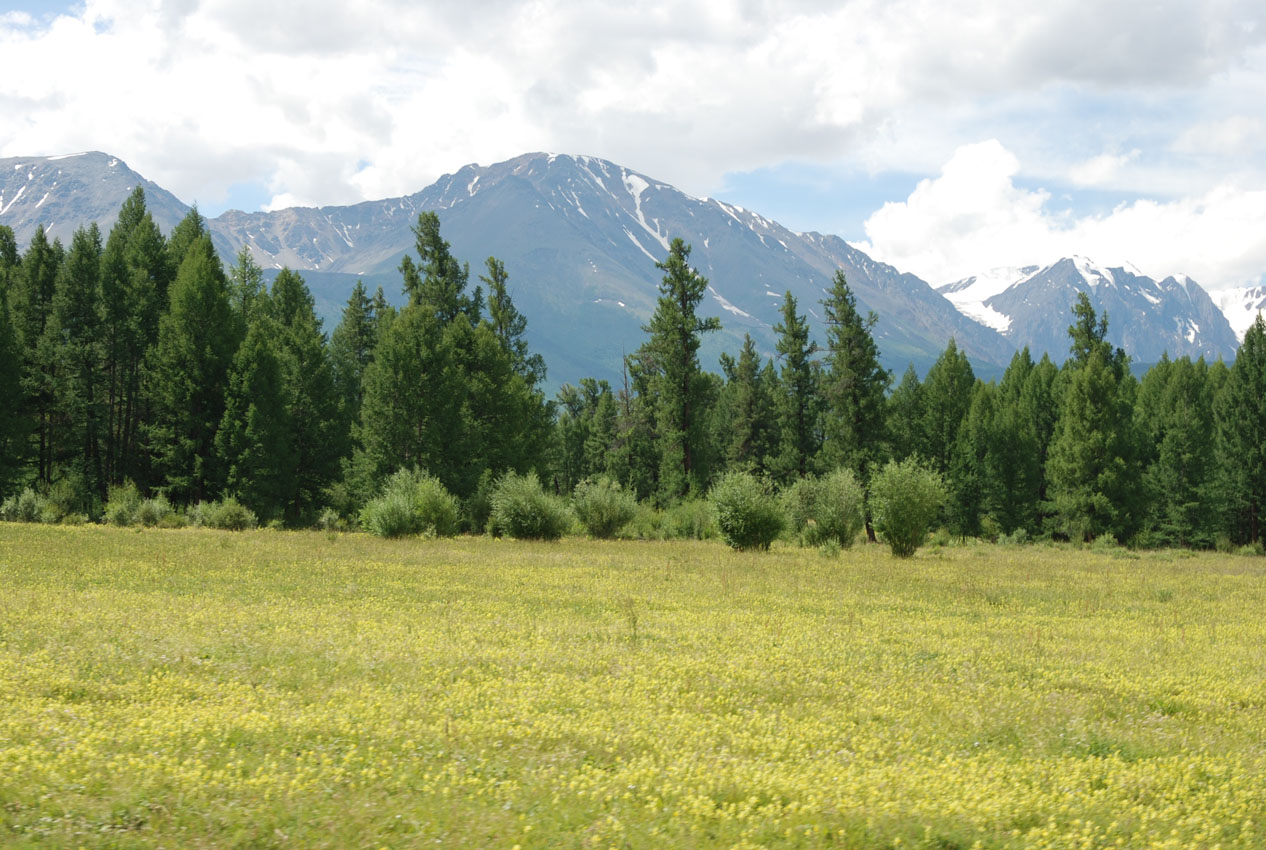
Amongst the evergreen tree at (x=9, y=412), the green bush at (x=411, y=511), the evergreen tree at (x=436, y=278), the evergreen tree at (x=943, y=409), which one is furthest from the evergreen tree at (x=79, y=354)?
the evergreen tree at (x=943, y=409)

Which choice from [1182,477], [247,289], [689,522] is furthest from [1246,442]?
[247,289]

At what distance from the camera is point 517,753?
8531 mm

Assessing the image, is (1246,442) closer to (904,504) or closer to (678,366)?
(904,504)

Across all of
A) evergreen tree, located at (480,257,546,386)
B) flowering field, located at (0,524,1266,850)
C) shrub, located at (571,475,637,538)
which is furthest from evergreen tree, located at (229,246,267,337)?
flowering field, located at (0,524,1266,850)

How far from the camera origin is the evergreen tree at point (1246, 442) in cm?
5597

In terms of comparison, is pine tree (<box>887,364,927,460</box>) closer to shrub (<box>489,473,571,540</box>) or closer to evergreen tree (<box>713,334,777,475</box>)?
evergreen tree (<box>713,334,777,475</box>)

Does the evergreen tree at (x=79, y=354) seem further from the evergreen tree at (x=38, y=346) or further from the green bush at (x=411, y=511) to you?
the green bush at (x=411, y=511)

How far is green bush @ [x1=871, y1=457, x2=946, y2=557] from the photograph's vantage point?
34.5 metres

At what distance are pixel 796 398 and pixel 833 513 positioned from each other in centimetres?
2370

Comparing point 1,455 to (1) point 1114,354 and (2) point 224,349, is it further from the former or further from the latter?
(1) point 1114,354

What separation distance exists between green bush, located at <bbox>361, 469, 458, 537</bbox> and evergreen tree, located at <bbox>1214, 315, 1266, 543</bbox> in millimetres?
51853

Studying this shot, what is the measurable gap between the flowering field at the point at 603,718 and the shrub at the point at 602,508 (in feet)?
70.2

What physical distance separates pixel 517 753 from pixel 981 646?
Answer: 1016 centimetres

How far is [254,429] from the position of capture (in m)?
46.4
